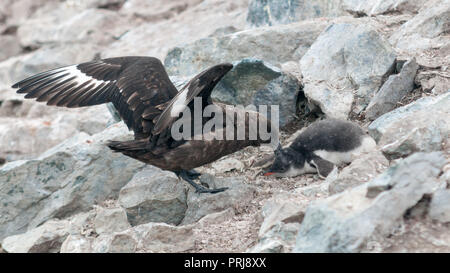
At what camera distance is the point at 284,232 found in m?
3.51

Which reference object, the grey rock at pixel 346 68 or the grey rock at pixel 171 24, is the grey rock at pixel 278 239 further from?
the grey rock at pixel 171 24

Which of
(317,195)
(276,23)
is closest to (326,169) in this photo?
(317,195)

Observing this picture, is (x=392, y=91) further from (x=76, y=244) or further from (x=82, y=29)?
(x=82, y=29)

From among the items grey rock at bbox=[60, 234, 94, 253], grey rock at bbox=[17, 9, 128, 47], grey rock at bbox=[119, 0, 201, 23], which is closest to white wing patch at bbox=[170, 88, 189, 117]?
grey rock at bbox=[60, 234, 94, 253]

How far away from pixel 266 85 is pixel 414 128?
195cm

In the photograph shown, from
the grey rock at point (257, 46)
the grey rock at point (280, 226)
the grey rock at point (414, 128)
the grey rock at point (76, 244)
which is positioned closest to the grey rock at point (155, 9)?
the grey rock at point (257, 46)

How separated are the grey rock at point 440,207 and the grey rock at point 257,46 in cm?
341

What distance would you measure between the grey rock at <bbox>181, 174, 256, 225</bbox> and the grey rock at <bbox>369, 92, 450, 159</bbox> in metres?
1.16

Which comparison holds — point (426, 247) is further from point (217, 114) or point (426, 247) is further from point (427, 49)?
point (427, 49)

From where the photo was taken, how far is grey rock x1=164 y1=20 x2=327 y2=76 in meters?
6.54

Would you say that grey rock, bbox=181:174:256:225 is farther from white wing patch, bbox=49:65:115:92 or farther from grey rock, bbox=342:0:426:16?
grey rock, bbox=342:0:426:16

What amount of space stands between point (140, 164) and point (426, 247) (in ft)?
10.8

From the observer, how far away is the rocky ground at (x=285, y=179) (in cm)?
318

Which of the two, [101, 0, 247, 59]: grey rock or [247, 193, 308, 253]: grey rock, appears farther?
[101, 0, 247, 59]: grey rock
